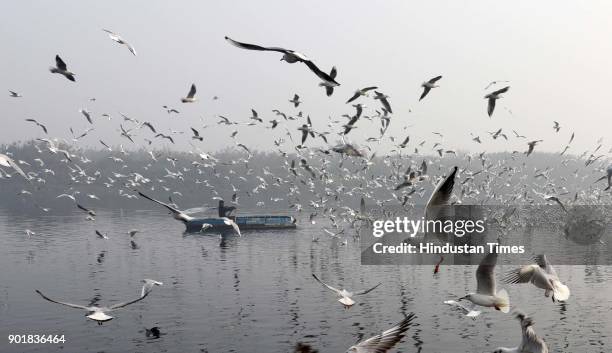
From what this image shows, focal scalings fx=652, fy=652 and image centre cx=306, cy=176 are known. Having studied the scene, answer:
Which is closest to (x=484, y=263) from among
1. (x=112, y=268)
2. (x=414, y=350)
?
(x=414, y=350)

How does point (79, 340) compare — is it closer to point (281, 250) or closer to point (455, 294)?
point (455, 294)

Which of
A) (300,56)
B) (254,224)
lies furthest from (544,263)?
(254,224)

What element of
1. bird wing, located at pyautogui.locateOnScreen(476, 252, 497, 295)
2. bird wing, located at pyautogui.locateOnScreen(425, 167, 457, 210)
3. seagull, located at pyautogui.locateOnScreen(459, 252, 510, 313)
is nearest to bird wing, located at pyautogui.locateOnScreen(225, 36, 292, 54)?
bird wing, located at pyautogui.locateOnScreen(425, 167, 457, 210)

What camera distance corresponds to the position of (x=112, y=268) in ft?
206

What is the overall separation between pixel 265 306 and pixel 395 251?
35585 mm

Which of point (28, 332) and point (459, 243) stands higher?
point (459, 243)

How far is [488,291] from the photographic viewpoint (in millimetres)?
17797

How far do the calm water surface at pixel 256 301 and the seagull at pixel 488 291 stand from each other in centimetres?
1774

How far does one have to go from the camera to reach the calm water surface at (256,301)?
3647cm

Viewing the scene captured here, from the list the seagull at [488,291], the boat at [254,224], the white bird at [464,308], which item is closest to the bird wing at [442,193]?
the seagull at [488,291]

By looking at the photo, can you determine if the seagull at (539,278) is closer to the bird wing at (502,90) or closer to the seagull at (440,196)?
the seagull at (440,196)

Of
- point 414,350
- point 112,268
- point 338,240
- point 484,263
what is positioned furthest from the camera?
point 338,240

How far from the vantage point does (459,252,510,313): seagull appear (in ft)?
55.7

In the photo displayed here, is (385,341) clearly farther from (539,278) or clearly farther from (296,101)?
(296,101)
